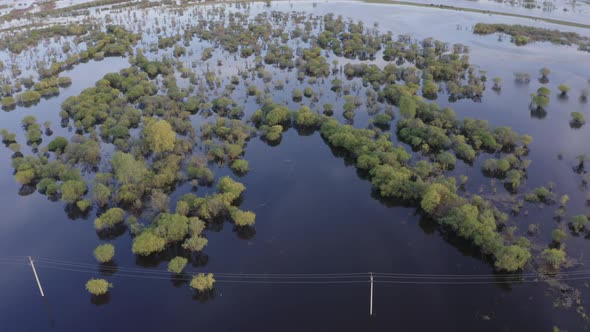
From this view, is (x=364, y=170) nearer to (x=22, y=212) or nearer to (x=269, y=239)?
(x=269, y=239)

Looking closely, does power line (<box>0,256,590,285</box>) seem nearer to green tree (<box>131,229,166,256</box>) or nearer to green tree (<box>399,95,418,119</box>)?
green tree (<box>131,229,166,256</box>)

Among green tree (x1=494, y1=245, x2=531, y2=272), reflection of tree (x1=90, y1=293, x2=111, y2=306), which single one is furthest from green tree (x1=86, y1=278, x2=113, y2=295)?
green tree (x1=494, y1=245, x2=531, y2=272)

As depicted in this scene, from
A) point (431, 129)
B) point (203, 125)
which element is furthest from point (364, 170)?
point (203, 125)

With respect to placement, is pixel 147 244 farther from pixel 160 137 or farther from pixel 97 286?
pixel 160 137

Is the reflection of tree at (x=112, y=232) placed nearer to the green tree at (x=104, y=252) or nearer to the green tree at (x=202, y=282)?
the green tree at (x=104, y=252)

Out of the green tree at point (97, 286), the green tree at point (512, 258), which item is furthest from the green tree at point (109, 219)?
the green tree at point (512, 258)

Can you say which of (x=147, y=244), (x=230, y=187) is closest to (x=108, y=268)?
(x=147, y=244)

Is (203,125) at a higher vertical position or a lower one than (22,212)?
higher
